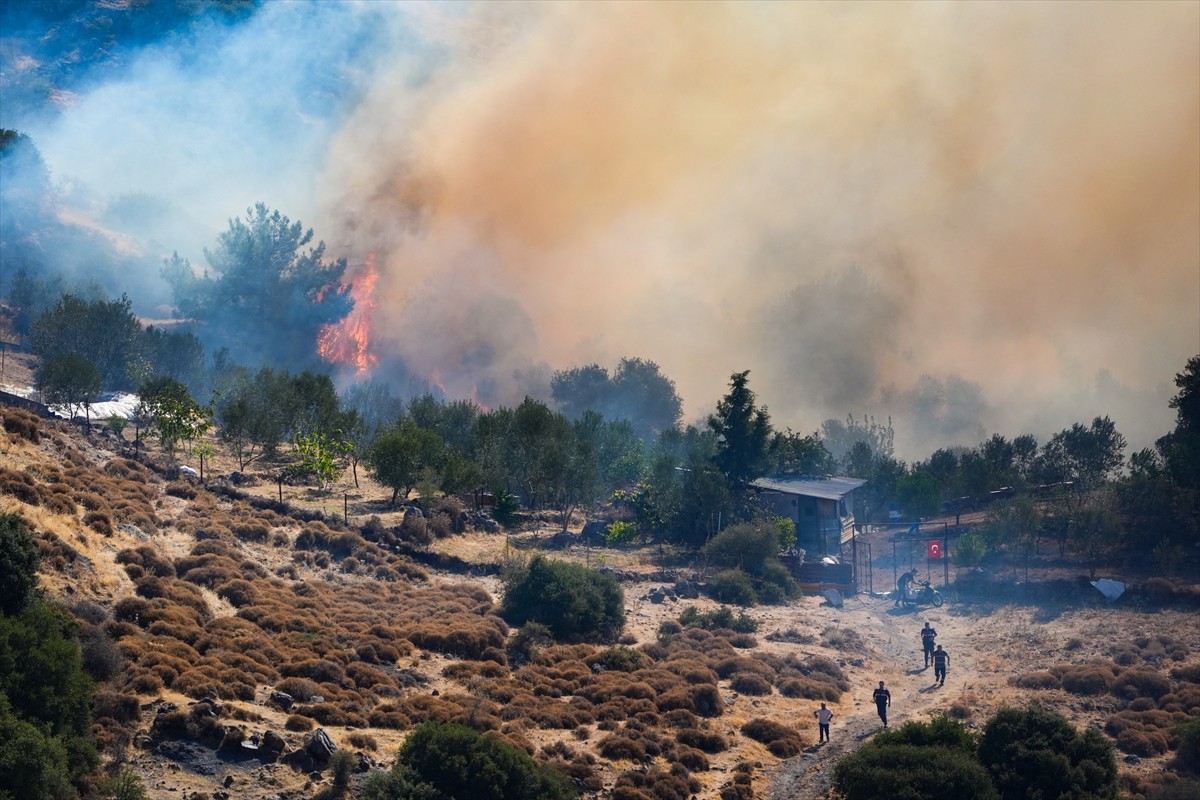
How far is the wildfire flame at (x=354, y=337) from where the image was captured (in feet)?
385

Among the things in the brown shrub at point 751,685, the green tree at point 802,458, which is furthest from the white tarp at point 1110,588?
the green tree at point 802,458

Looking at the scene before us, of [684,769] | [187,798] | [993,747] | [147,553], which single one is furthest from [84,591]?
[993,747]

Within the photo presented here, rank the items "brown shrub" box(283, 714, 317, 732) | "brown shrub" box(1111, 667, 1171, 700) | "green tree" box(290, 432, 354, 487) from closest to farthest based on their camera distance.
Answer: "brown shrub" box(283, 714, 317, 732) < "brown shrub" box(1111, 667, 1171, 700) < "green tree" box(290, 432, 354, 487)

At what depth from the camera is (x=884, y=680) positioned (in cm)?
4381

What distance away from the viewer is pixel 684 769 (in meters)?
31.7

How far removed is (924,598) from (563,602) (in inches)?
805

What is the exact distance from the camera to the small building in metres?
69.5

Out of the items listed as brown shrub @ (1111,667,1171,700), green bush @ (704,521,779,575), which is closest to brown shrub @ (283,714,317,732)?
brown shrub @ (1111,667,1171,700)

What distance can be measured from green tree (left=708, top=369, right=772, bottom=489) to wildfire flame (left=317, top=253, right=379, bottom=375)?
55365 millimetres

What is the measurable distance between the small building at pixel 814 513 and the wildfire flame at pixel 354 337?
58.4 m

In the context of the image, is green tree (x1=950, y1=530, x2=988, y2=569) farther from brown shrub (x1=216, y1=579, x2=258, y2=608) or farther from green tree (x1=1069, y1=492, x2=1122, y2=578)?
brown shrub (x1=216, y1=579, x2=258, y2=608)

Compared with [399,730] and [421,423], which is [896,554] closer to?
[421,423]

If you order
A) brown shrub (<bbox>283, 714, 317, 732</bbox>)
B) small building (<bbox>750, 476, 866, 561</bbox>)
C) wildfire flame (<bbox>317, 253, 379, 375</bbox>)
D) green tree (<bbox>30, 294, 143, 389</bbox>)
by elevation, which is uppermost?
wildfire flame (<bbox>317, 253, 379, 375</bbox>)

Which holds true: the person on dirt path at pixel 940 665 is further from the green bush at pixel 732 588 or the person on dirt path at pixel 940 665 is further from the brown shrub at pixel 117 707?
the brown shrub at pixel 117 707
